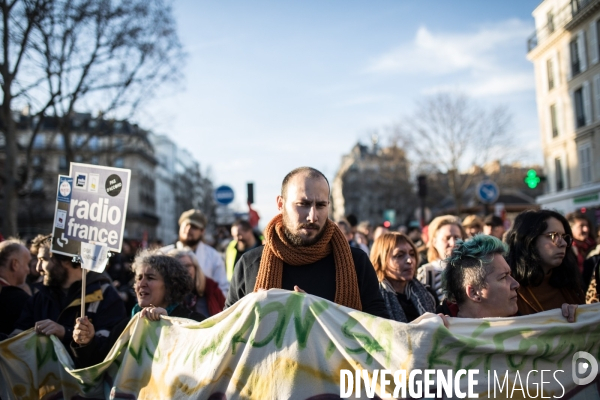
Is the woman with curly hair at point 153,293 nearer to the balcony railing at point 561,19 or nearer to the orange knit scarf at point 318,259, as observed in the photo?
the orange knit scarf at point 318,259

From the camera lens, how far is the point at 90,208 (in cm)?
414

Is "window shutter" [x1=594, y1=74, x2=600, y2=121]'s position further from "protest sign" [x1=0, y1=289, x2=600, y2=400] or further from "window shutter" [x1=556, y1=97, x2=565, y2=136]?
"protest sign" [x1=0, y1=289, x2=600, y2=400]

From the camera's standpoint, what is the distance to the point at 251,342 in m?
3.00

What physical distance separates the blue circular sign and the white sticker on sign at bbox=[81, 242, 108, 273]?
35.7 feet

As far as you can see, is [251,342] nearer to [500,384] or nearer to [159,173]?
[500,384]

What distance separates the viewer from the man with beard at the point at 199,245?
7.12 meters

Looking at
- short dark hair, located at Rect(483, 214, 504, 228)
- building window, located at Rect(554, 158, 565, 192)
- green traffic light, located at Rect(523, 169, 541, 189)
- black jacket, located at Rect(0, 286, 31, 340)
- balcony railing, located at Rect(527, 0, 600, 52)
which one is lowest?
black jacket, located at Rect(0, 286, 31, 340)

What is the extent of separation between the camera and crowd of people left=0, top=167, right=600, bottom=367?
10.4ft

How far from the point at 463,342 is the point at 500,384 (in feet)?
0.90

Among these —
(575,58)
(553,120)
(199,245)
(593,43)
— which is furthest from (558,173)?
(199,245)

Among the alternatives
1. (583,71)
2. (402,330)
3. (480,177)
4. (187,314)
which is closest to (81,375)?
(187,314)

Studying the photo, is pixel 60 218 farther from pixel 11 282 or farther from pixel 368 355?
pixel 368 355

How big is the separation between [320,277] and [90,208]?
1827mm

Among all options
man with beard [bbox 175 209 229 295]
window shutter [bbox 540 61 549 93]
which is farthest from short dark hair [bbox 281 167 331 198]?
window shutter [bbox 540 61 549 93]
